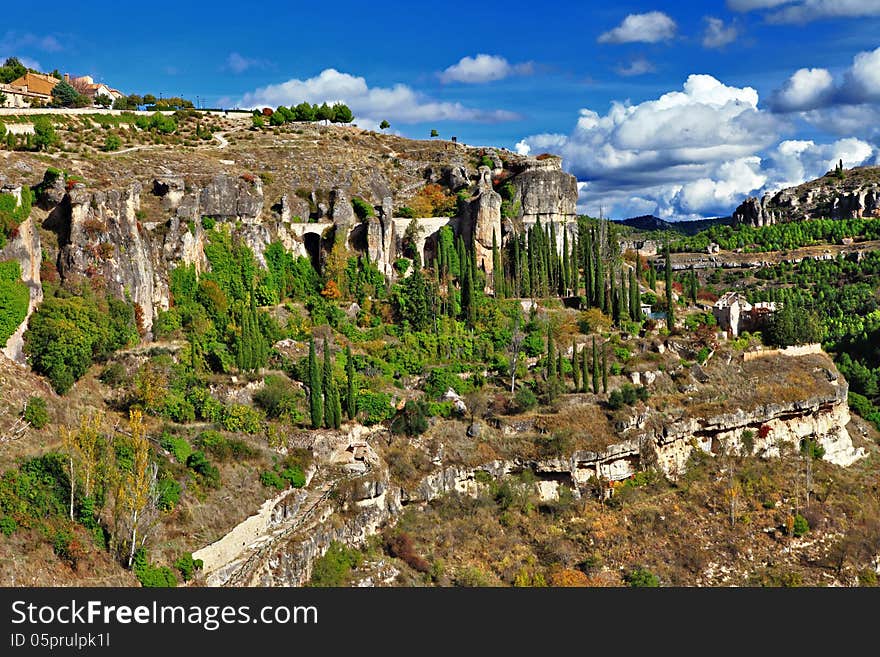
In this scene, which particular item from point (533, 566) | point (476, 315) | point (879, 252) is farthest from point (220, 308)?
point (879, 252)

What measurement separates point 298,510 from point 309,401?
29.2 feet

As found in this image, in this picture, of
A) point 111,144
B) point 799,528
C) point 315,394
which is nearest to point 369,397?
point 315,394

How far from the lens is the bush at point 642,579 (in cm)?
3478

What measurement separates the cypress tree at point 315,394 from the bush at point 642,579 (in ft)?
52.2

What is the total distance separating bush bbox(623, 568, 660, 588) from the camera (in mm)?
34781

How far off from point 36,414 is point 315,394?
43.3 ft

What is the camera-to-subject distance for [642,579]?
34.9 meters

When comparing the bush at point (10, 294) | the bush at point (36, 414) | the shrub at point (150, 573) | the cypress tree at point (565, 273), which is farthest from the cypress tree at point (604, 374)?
the bush at point (10, 294)

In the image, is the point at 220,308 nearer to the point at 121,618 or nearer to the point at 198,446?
the point at 198,446

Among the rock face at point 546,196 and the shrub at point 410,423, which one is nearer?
the shrub at point 410,423

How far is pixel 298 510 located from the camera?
111 ft

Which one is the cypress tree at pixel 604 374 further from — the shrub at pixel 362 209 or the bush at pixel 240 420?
the shrub at pixel 362 209

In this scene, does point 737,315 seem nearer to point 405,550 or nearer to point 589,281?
point 589,281

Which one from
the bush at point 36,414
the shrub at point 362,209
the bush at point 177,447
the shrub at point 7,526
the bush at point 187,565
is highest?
the shrub at point 362,209
